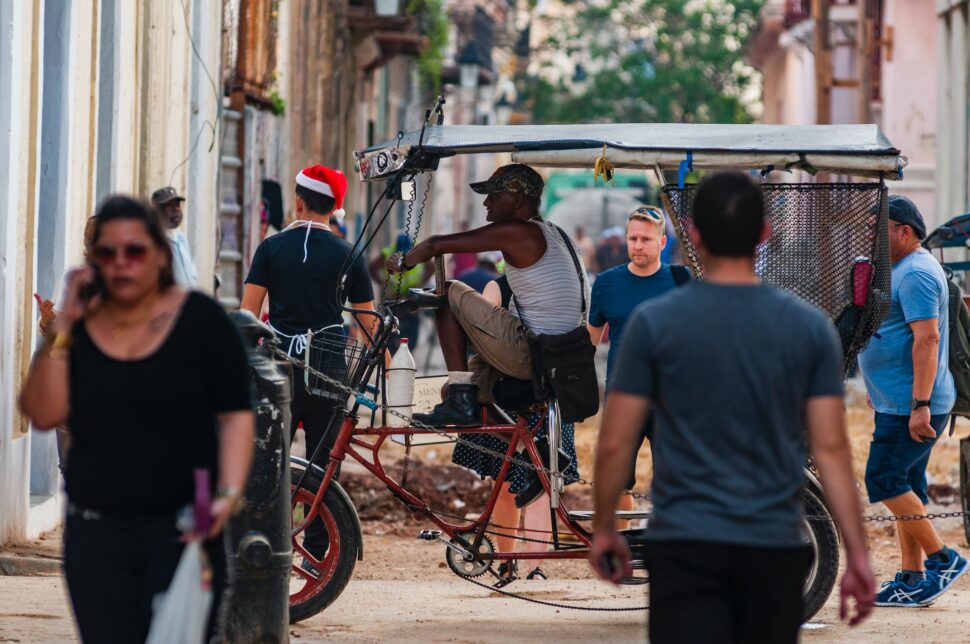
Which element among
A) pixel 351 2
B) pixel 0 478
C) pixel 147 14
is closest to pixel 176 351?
pixel 0 478

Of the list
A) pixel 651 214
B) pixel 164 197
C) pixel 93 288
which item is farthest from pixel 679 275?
pixel 93 288

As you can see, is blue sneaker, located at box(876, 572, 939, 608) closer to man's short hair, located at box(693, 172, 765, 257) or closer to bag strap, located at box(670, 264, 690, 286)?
bag strap, located at box(670, 264, 690, 286)

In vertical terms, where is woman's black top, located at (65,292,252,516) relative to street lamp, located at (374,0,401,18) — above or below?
below

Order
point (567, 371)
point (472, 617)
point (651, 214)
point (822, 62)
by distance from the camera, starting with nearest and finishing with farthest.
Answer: point (567, 371)
point (472, 617)
point (651, 214)
point (822, 62)

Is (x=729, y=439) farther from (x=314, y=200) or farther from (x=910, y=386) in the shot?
(x=314, y=200)

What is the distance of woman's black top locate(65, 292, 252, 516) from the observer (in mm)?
4566

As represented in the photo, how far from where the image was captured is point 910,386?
8703 mm

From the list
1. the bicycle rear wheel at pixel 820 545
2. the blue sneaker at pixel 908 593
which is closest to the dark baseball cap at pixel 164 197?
the bicycle rear wheel at pixel 820 545

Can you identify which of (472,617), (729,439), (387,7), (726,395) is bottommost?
(472,617)

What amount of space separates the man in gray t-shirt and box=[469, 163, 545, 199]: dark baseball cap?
325 cm

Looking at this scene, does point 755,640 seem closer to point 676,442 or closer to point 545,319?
point 676,442

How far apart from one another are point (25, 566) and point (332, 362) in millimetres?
2385

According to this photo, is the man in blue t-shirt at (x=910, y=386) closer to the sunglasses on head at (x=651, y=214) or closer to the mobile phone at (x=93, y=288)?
the sunglasses on head at (x=651, y=214)

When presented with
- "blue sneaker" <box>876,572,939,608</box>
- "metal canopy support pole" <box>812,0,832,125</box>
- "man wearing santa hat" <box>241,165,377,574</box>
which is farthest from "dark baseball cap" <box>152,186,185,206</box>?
"metal canopy support pole" <box>812,0,832,125</box>
